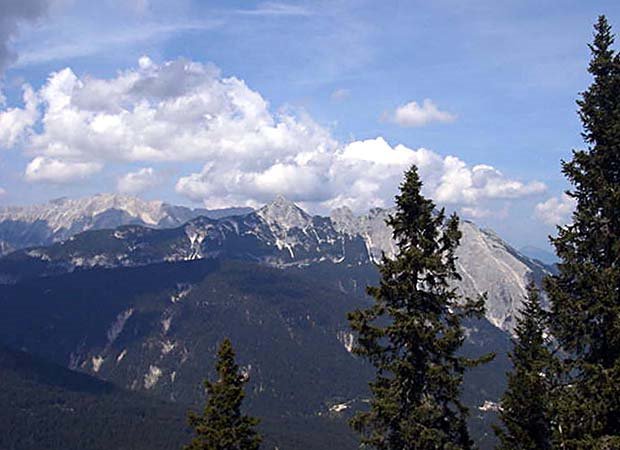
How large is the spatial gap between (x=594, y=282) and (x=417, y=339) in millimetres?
6981

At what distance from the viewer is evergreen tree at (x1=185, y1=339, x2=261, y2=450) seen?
33.3 m

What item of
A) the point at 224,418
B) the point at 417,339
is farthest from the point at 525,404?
the point at 224,418

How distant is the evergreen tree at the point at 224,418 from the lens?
33312 millimetres

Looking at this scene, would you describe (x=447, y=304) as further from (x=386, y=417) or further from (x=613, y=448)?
(x=613, y=448)

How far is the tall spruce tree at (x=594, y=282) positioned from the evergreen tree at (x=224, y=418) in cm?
1513

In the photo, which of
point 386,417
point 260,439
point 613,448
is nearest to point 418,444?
point 386,417

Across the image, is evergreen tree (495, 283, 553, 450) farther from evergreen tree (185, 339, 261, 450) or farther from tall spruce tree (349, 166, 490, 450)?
evergreen tree (185, 339, 261, 450)

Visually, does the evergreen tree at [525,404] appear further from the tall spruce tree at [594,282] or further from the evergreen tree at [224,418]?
the evergreen tree at [224,418]

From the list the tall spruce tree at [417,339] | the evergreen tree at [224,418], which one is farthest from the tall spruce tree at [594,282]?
the evergreen tree at [224,418]

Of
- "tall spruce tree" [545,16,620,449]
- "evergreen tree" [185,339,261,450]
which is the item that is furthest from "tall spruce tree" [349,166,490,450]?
"evergreen tree" [185,339,261,450]

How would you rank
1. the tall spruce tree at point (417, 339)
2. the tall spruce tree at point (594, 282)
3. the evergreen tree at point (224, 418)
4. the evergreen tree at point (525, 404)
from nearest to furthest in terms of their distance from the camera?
the tall spruce tree at point (594, 282) → the tall spruce tree at point (417, 339) → the evergreen tree at point (224, 418) → the evergreen tree at point (525, 404)

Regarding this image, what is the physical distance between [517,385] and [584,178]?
1602 cm

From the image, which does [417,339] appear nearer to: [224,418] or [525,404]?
[224,418]

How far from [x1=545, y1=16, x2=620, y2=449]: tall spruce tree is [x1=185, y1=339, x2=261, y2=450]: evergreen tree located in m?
15.1
